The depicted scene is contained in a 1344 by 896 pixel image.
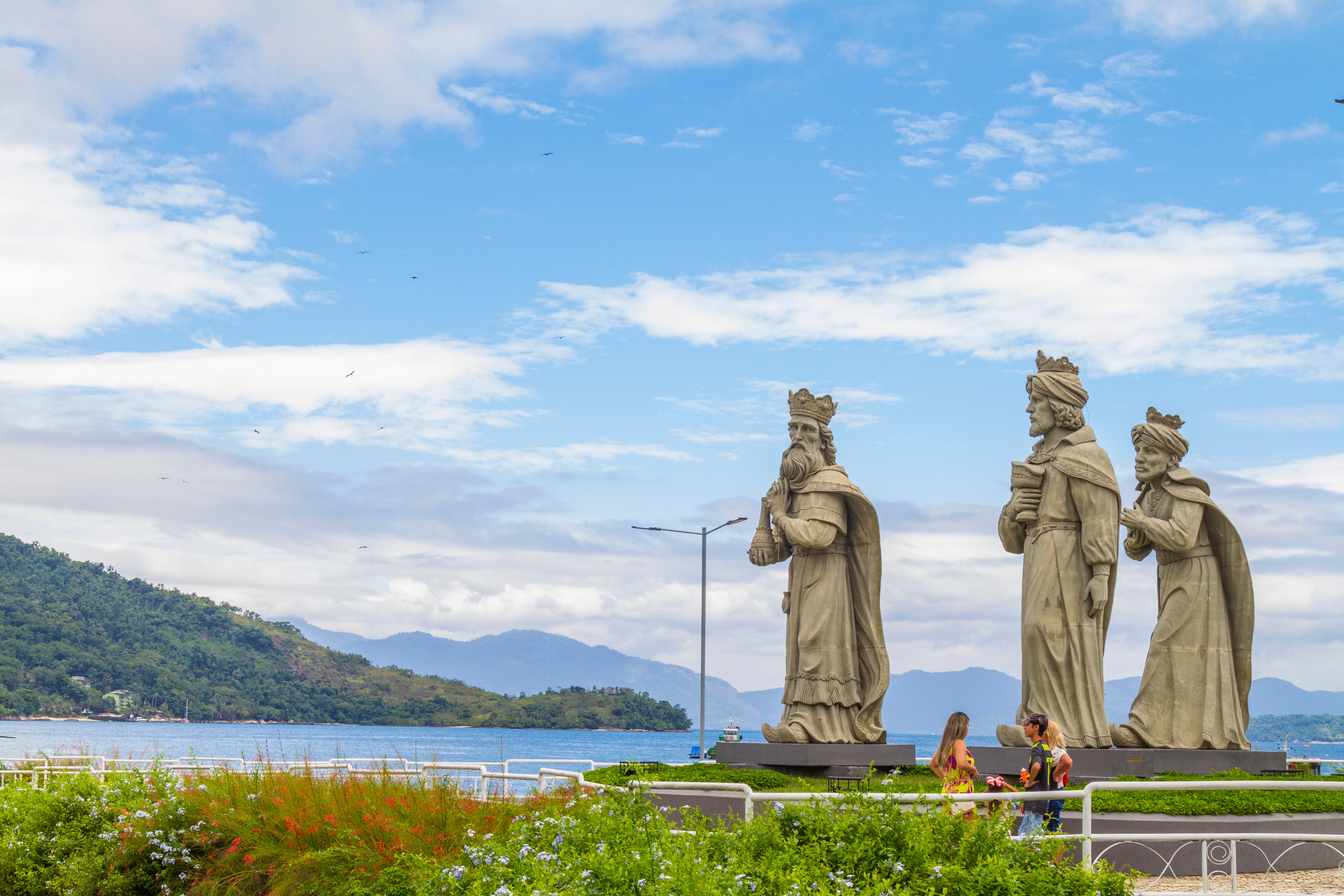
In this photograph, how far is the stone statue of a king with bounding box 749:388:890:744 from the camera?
45.6 ft

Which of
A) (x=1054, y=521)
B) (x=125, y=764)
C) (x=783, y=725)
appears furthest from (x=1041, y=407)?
(x=125, y=764)

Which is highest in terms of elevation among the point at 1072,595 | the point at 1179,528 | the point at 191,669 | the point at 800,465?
the point at 800,465

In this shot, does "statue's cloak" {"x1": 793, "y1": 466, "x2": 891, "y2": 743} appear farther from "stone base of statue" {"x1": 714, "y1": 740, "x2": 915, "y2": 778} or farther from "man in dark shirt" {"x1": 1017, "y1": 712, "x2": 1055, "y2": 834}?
"man in dark shirt" {"x1": 1017, "y1": 712, "x2": 1055, "y2": 834}

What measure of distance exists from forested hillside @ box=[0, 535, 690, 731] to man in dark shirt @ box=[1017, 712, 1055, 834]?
68.3 metres

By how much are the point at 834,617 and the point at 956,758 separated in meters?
4.96

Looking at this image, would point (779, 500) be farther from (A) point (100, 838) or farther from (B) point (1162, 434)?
(A) point (100, 838)

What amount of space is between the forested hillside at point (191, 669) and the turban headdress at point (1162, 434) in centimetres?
6458

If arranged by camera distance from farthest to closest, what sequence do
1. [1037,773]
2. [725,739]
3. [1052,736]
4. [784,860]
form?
[725,739] < [1052,736] < [1037,773] < [784,860]

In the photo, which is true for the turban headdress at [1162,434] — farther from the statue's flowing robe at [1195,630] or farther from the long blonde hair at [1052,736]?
the long blonde hair at [1052,736]

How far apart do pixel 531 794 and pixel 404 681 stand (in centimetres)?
9667

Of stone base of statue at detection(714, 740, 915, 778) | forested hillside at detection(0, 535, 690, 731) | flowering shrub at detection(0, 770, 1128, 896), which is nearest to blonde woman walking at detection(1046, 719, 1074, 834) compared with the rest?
flowering shrub at detection(0, 770, 1128, 896)

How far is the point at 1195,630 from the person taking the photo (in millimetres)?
13977

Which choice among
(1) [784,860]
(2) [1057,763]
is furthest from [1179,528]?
(1) [784,860]

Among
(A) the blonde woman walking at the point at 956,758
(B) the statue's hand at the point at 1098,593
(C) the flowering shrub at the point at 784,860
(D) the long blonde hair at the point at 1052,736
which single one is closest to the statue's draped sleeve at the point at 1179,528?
(B) the statue's hand at the point at 1098,593
